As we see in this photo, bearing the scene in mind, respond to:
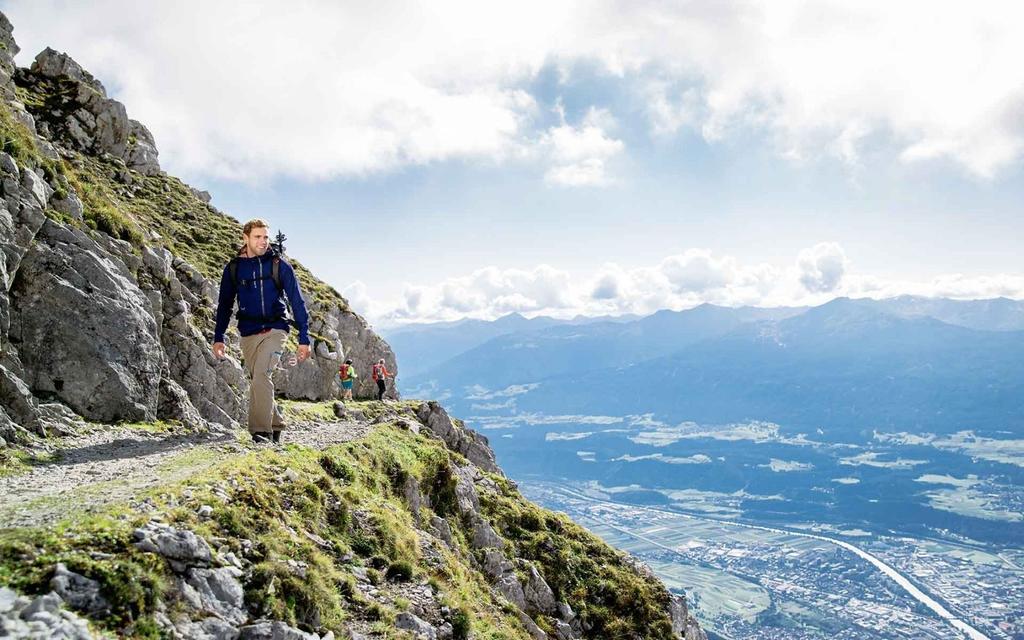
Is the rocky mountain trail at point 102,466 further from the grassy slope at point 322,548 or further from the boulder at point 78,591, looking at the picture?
Result: the boulder at point 78,591

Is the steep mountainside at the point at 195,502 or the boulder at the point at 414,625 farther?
the boulder at the point at 414,625

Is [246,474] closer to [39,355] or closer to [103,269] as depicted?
[39,355]

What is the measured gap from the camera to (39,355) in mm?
14586

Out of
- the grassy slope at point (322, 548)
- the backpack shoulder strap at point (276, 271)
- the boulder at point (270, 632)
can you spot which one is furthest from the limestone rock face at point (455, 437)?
the boulder at point (270, 632)

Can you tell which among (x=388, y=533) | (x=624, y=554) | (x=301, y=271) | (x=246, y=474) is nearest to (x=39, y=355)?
(x=246, y=474)

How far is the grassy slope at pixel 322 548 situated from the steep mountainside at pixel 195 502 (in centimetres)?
3

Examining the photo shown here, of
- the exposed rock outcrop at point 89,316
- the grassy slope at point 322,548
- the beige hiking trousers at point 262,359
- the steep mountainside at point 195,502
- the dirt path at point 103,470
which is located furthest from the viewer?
the exposed rock outcrop at point 89,316

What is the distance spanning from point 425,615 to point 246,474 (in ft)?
13.7

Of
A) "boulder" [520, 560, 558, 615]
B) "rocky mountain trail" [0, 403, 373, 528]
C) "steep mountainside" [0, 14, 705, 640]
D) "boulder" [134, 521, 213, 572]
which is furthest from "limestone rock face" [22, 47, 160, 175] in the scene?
"boulder" [134, 521, 213, 572]

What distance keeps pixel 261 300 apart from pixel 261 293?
164 mm

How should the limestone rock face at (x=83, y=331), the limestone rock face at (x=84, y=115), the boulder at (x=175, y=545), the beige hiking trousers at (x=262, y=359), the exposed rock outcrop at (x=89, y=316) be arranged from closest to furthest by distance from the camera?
the boulder at (x=175, y=545), the beige hiking trousers at (x=262, y=359), the exposed rock outcrop at (x=89, y=316), the limestone rock face at (x=83, y=331), the limestone rock face at (x=84, y=115)

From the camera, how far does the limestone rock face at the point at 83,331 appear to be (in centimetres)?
1470

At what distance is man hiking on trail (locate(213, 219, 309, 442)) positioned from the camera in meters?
14.0

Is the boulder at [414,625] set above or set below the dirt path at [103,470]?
below
